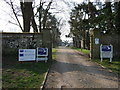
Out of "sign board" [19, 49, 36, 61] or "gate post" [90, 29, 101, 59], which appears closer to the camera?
"sign board" [19, 49, 36, 61]

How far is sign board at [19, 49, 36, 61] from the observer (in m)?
11.8

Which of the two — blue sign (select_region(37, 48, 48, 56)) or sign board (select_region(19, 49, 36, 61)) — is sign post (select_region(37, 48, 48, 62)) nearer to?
blue sign (select_region(37, 48, 48, 56))

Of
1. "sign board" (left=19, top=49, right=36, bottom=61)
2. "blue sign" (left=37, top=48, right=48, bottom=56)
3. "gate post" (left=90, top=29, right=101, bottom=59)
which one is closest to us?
"sign board" (left=19, top=49, right=36, bottom=61)

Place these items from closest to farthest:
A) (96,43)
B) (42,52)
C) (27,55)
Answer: (27,55) → (42,52) → (96,43)

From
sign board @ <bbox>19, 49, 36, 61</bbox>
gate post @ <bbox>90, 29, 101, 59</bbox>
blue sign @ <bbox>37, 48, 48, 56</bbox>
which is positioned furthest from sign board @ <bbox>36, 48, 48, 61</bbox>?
gate post @ <bbox>90, 29, 101, 59</bbox>

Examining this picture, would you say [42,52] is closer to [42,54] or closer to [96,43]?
[42,54]

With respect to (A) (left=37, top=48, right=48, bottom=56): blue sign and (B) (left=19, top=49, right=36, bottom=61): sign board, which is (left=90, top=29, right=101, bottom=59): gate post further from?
(B) (left=19, top=49, right=36, bottom=61): sign board

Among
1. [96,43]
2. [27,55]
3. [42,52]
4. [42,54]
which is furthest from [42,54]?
[96,43]

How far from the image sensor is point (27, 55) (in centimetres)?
1205

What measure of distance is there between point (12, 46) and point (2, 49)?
36.4 inches

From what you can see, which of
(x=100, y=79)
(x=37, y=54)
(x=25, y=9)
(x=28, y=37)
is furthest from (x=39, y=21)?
(x=100, y=79)

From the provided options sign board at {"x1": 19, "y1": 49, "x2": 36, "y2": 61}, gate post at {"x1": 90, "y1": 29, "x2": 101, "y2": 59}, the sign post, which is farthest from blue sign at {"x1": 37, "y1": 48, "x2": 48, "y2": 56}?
gate post at {"x1": 90, "y1": 29, "x2": 101, "y2": 59}

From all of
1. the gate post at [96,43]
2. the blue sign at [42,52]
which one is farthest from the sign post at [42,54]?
the gate post at [96,43]

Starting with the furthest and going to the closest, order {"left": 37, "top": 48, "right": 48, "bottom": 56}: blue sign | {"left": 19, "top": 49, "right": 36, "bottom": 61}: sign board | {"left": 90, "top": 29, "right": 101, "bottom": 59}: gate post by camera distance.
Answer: {"left": 90, "top": 29, "right": 101, "bottom": 59}: gate post, {"left": 37, "top": 48, "right": 48, "bottom": 56}: blue sign, {"left": 19, "top": 49, "right": 36, "bottom": 61}: sign board
